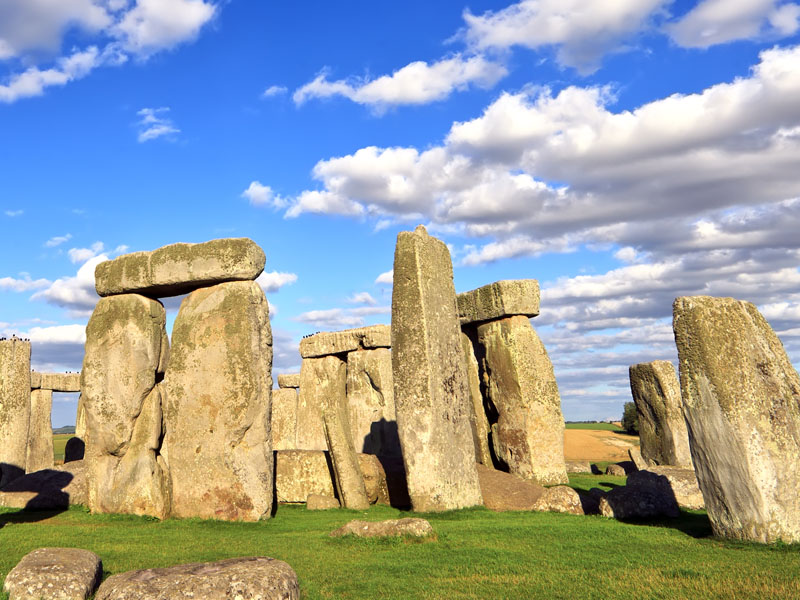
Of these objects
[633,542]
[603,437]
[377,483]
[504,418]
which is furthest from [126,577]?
[603,437]

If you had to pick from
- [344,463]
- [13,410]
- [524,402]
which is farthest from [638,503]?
[13,410]

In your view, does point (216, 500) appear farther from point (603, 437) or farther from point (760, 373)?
point (603, 437)

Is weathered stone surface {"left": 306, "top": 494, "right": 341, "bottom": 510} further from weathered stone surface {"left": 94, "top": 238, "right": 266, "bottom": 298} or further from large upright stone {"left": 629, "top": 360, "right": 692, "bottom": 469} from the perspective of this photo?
large upright stone {"left": 629, "top": 360, "right": 692, "bottom": 469}

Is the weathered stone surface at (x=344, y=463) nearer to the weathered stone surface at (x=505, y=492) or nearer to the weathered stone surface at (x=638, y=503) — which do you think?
the weathered stone surface at (x=505, y=492)

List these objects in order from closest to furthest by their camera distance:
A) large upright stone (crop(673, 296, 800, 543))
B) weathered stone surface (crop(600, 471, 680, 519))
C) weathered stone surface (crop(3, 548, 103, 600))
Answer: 1. weathered stone surface (crop(3, 548, 103, 600))
2. large upright stone (crop(673, 296, 800, 543))
3. weathered stone surface (crop(600, 471, 680, 519))

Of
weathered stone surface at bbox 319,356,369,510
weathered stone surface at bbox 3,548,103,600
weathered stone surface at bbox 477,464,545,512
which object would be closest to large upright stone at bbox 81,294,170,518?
weathered stone surface at bbox 319,356,369,510

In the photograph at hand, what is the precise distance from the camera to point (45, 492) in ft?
42.6

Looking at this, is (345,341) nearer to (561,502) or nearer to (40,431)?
(40,431)

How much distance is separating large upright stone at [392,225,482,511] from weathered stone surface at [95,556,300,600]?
5872 millimetres

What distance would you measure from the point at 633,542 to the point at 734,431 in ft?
5.60

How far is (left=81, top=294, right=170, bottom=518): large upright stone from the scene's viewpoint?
12.1 meters

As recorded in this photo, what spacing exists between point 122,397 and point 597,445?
86.5 ft

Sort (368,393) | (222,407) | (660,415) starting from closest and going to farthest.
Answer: (222,407)
(660,415)
(368,393)

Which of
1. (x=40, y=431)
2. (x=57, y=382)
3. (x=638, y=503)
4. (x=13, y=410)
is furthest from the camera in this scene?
(x=57, y=382)
